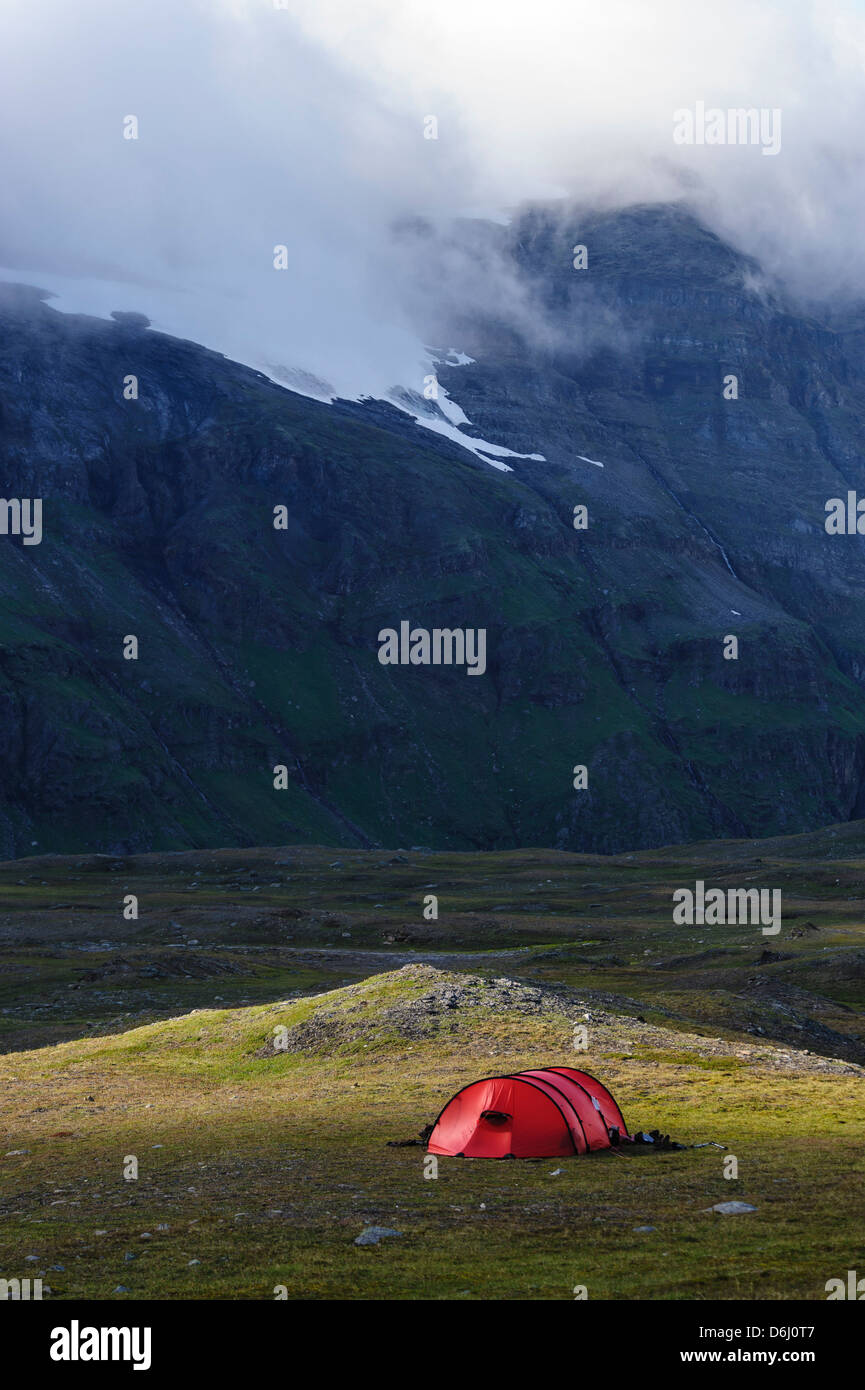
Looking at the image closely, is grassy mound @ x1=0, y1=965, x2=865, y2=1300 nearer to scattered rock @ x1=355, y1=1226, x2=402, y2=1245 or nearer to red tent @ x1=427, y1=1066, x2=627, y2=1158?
scattered rock @ x1=355, y1=1226, x2=402, y2=1245

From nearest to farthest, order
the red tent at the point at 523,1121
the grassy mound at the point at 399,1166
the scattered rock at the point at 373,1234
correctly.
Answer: the grassy mound at the point at 399,1166 < the scattered rock at the point at 373,1234 < the red tent at the point at 523,1121

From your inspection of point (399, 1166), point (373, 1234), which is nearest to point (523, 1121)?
point (399, 1166)

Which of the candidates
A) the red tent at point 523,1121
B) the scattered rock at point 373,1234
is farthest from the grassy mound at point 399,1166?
the red tent at point 523,1121

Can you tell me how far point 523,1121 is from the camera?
35844 millimetres

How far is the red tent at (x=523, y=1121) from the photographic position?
35562mm

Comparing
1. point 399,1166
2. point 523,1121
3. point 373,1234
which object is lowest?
point 399,1166

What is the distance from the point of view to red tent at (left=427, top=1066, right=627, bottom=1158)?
35562 millimetres

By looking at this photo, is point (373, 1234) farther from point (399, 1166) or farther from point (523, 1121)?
point (523, 1121)

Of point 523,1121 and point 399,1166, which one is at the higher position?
point 523,1121

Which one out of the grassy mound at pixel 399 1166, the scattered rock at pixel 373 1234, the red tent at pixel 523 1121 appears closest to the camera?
the grassy mound at pixel 399 1166

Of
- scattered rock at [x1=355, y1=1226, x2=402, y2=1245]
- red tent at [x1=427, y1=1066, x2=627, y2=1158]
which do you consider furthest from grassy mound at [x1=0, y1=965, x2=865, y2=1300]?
red tent at [x1=427, y1=1066, x2=627, y2=1158]

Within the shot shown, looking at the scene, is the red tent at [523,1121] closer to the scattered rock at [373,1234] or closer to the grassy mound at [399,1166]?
the grassy mound at [399,1166]

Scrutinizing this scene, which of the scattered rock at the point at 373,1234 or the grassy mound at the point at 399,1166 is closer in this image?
the grassy mound at the point at 399,1166
